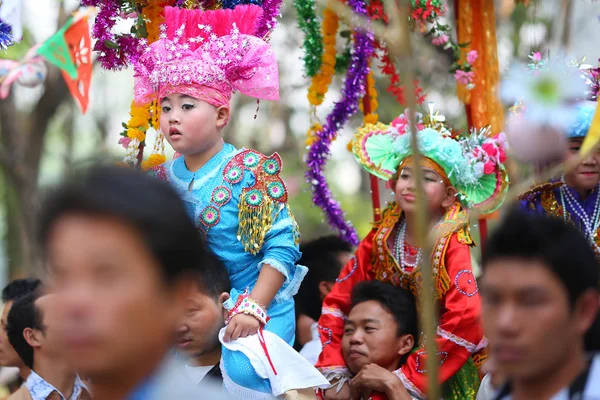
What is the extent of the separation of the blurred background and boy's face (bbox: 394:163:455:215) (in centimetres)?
49

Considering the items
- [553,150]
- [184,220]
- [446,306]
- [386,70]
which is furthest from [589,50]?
[184,220]

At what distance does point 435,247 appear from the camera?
4.23m

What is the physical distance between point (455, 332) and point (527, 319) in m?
2.05

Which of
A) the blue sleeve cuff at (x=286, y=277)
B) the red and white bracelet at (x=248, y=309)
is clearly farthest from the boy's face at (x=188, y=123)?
the red and white bracelet at (x=248, y=309)

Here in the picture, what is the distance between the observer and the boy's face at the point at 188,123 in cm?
394

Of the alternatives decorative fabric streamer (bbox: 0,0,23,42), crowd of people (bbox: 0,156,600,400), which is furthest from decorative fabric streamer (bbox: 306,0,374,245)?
decorative fabric streamer (bbox: 0,0,23,42)

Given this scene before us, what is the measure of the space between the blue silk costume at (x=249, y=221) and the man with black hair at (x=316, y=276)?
1451mm

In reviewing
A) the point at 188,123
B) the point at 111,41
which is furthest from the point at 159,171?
the point at 111,41

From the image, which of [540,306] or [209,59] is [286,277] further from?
[540,306]

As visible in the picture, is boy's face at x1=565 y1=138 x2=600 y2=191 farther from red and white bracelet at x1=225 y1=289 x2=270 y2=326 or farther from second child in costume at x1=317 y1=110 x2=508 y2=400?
red and white bracelet at x1=225 y1=289 x2=270 y2=326

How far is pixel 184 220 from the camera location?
179cm

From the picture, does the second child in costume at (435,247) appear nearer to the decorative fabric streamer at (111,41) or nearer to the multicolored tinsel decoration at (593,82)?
the multicolored tinsel decoration at (593,82)

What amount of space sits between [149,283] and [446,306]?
8.36 feet

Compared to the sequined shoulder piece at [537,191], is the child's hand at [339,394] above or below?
below
